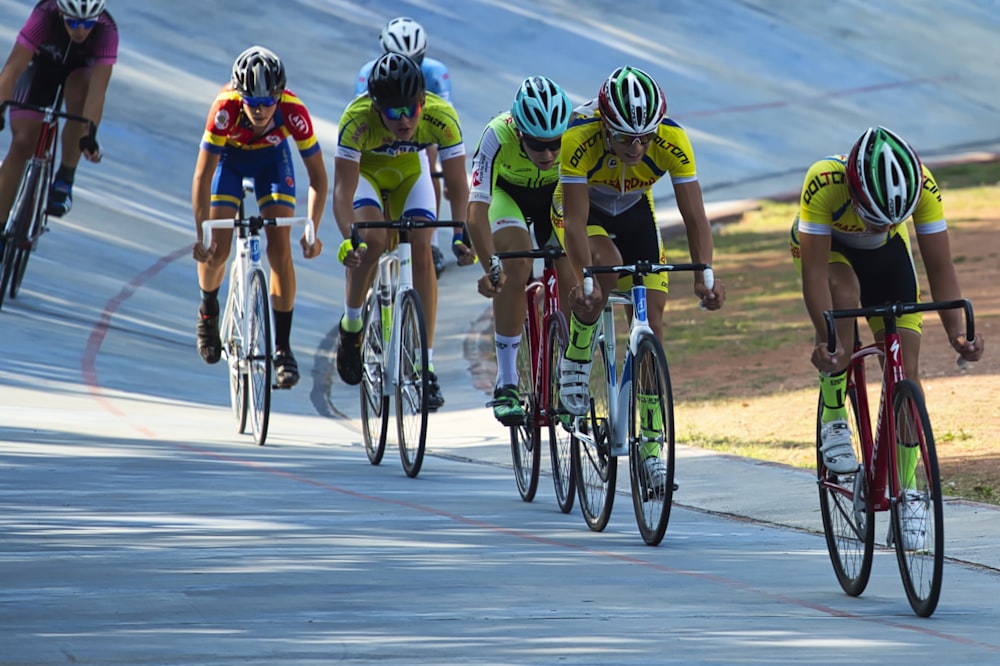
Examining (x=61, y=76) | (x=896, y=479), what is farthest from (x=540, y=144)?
(x=61, y=76)

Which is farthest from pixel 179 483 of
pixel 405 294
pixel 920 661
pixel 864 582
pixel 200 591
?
pixel 920 661

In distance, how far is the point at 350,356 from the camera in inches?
403

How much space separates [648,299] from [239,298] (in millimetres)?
3504

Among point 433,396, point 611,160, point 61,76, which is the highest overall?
point 61,76

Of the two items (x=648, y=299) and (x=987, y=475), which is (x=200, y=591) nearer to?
(x=648, y=299)

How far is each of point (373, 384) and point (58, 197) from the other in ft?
12.8

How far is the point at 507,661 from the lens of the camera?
5.31 metres

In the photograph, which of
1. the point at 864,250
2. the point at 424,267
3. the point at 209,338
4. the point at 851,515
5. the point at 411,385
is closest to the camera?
the point at 851,515

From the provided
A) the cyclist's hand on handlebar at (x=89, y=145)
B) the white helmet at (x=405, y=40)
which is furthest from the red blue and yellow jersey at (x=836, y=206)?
the cyclist's hand on handlebar at (x=89, y=145)

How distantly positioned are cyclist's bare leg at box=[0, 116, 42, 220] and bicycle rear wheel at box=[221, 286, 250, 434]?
2584mm

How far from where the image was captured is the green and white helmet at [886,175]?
6.32 meters

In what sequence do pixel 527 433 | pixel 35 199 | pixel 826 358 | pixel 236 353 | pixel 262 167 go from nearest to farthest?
pixel 826 358, pixel 527 433, pixel 262 167, pixel 236 353, pixel 35 199

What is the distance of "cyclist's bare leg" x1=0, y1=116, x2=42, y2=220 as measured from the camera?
1254cm

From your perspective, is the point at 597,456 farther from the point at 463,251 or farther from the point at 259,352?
the point at 259,352
